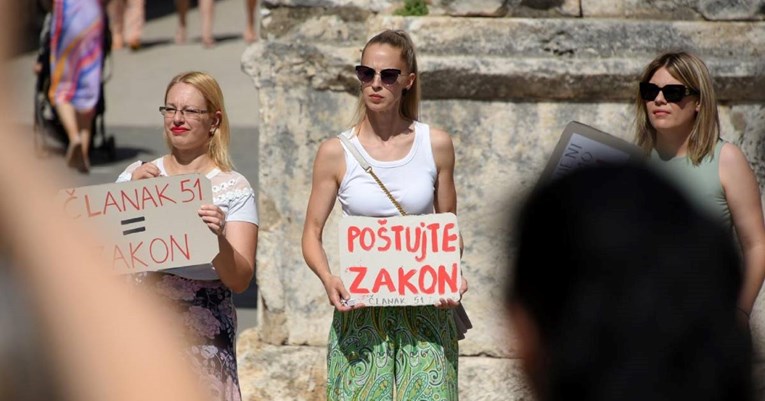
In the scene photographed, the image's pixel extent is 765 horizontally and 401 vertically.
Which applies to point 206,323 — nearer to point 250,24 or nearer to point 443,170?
point 443,170

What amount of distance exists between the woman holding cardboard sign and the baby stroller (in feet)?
22.7

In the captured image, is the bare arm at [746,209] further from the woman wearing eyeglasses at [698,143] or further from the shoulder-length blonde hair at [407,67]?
the shoulder-length blonde hair at [407,67]

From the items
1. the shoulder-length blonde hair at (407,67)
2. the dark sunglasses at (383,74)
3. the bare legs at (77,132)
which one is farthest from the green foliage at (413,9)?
the bare legs at (77,132)

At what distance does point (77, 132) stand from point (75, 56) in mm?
628

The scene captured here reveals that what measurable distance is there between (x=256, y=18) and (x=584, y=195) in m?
15.4

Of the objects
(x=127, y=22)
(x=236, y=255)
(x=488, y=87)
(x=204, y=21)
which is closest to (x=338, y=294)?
(x=236, y=255)

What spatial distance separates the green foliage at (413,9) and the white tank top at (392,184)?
1.02 meters

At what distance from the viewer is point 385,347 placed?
412 centimetres

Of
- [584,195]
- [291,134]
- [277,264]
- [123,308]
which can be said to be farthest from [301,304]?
[123,308]

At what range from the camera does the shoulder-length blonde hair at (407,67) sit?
4207 millimetres

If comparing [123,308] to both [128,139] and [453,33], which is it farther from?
[128,139]

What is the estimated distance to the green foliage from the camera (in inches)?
201

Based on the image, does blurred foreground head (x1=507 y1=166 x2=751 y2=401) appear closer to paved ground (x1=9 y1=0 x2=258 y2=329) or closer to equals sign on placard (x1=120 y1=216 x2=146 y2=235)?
equals sign on placard (x1=120 y1=216 x2=146 y2=235)

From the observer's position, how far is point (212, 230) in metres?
3.86
